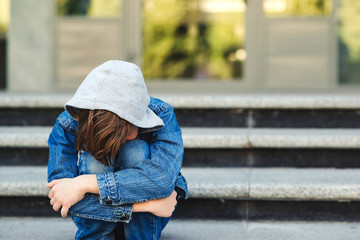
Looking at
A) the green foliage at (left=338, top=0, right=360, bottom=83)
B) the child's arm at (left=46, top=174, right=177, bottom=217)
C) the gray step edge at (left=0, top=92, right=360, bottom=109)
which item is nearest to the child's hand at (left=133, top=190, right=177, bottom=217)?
the child's arm at (left=46, top=174, right=177, bottom=217)

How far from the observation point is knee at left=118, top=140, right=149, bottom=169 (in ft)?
5.64

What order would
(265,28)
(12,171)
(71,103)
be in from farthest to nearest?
(265,28) < (12,171) < (71,103)

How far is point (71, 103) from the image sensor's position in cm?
154

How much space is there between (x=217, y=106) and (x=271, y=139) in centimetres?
49

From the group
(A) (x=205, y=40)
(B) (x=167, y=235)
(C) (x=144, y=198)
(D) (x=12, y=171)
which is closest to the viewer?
(C) (x=144, y=198)

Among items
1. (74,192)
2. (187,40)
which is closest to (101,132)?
(74,192)

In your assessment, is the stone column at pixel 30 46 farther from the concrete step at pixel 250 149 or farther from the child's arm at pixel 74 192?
the child's arm at pixel 74 192

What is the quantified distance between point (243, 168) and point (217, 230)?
56cm

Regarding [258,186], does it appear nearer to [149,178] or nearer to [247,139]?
[247,139]

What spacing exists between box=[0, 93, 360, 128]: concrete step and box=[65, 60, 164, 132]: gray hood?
50.1 inches

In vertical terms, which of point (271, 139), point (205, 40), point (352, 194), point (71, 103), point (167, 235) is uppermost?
point (205, 40)

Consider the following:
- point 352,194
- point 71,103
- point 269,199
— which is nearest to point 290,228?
point 269,199

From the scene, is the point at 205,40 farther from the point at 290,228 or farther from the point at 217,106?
the point at 290,228

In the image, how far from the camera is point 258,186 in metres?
2.18
